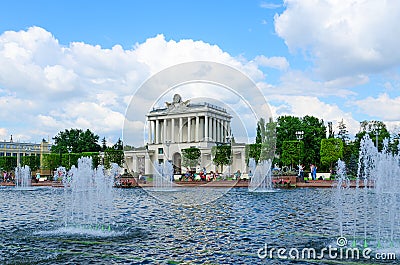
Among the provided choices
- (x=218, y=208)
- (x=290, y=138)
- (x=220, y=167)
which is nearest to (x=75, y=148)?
(x=220, y=167)

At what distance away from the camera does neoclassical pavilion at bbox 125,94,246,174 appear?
217 ft

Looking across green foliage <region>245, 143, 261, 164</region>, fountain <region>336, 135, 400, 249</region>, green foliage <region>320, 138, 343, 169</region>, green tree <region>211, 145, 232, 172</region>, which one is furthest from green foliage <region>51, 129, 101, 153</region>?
fountain <region>336, 135, 400, 249</region>

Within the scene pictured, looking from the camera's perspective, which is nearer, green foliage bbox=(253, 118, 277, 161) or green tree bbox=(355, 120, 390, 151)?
green foliage bbox=(253, 118, 277, 161)

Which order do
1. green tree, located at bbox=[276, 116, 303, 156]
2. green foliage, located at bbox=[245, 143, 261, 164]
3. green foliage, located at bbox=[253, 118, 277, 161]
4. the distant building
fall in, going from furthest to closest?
the distant building → green tree, located at bbox=[276, 116, 303, 156] → green foliage, located at bbox=[245, 143, 261, 164] → green foliage, located at bbox=[253, 118, 277, 161]

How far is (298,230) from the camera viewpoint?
486 inches

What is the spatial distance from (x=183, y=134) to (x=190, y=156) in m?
21.9

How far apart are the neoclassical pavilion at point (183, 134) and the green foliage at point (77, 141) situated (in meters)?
15.7

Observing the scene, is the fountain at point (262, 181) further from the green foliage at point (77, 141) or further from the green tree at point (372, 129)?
the green foliage at point (77, 141)

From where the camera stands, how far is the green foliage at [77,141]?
95.5 meters

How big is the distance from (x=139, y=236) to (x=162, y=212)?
532 centimetres

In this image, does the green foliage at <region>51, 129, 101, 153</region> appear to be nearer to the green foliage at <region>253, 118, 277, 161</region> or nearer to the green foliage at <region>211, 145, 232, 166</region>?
the green foliage at <region>211, 145, 232, 166</region>

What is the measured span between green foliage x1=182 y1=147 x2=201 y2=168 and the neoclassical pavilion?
3007 mm

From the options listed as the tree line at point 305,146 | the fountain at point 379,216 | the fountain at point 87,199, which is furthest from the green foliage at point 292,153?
the fountain at point 87,199

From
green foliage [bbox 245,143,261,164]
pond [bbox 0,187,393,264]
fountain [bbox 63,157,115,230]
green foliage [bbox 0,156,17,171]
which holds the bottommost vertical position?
pond [bbox 0,187,393,264]
